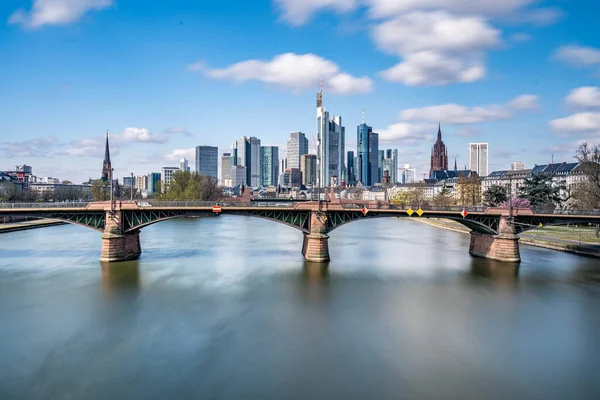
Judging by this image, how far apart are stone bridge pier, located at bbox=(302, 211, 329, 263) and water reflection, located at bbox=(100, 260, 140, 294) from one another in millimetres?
18258

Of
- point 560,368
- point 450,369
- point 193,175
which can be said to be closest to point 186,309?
point 450,369

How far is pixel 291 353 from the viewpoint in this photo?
84.1 feet

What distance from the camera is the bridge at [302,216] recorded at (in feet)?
167

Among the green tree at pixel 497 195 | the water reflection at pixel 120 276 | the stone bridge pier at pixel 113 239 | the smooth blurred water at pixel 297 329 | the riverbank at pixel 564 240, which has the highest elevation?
the green tree at pixel 497 195

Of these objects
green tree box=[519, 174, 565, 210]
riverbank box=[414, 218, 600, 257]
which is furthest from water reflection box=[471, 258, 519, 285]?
green tree box=[519, 174, 565, 210]

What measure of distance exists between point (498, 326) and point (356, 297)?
1089 centimetres

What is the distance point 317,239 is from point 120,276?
2048 cm

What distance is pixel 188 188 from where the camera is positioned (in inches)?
5108

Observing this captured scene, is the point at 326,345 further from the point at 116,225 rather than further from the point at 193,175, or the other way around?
the point at 193,175

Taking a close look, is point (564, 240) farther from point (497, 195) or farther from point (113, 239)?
point (113, 239)

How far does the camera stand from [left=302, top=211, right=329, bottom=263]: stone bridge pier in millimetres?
51875

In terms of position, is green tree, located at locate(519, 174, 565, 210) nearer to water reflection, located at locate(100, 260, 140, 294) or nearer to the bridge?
the bridge

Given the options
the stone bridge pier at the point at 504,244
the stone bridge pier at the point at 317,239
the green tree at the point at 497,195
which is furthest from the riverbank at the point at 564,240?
the stone bridge pier at the point at 317,239

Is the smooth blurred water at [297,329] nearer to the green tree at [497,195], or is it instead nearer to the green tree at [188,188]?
the green tree at [497,195]
